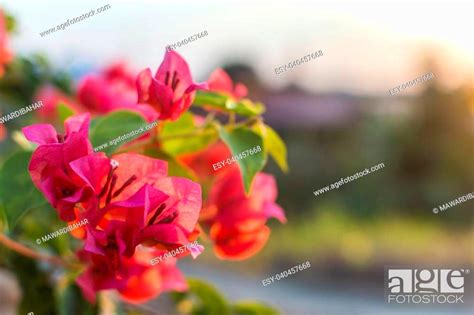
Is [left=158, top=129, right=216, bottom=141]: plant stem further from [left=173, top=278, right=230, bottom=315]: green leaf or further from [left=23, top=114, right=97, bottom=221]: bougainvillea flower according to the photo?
[left=173, top=278, right=230, bottom=315]: green leaf

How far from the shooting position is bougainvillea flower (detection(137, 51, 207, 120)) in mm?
389

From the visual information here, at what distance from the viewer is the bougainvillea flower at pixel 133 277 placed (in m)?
0.37

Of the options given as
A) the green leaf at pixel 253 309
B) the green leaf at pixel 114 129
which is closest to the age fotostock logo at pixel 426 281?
the green leaf at pixel 253 309

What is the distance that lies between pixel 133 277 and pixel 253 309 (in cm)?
20

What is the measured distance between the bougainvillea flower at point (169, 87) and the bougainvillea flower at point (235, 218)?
0.12 m

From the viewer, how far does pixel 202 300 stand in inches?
25.6

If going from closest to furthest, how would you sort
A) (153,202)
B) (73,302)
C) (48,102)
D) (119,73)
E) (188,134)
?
(153,202) → (188,134) → (73,302) → (119,73) → (48,102)

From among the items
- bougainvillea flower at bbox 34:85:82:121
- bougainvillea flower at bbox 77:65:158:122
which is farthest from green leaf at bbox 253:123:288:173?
bougainvillea flower at bbox 34:85:82:121

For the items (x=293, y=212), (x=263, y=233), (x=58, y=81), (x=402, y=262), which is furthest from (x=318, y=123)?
(x=263, y=233)

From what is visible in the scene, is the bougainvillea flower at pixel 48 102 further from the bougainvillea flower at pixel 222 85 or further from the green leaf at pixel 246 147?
the green leaf at pixel 246 147

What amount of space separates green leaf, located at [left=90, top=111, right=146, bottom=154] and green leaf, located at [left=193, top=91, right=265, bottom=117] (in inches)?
1.5

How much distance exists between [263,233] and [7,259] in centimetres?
22

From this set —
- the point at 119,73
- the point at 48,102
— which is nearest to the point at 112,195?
the point at 119,73

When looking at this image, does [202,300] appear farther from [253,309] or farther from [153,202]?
[153,202]
